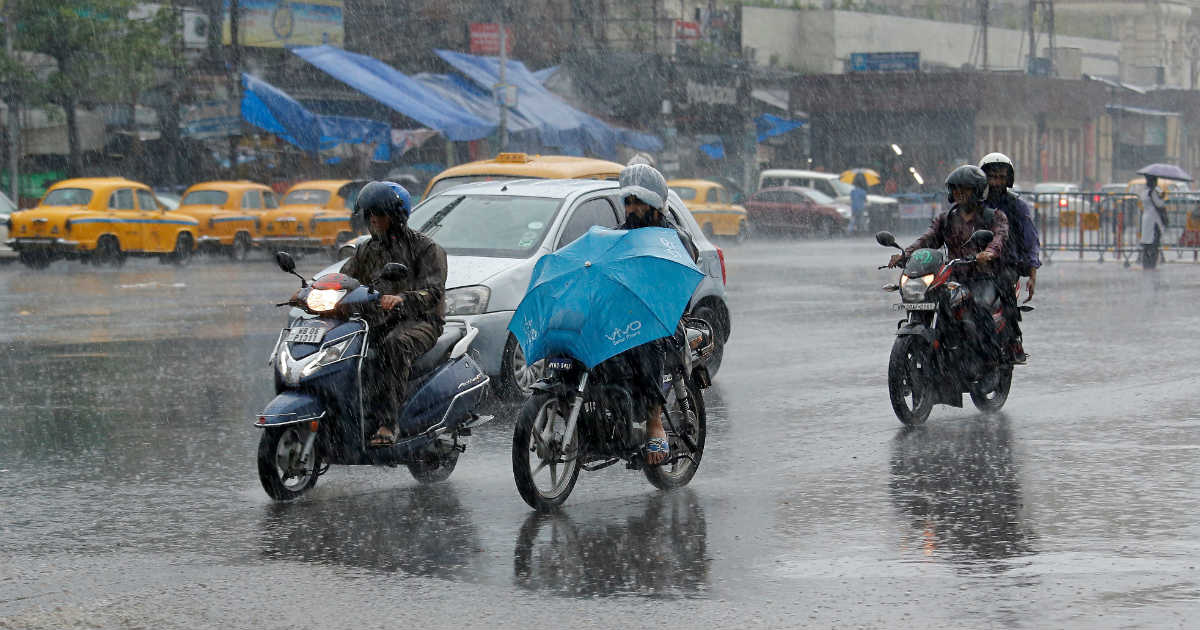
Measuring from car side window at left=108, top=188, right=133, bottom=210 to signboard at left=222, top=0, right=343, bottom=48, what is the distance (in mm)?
9764

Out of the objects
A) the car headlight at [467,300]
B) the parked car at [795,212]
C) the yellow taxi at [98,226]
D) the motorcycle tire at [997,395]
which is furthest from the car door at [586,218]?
the parked car at [795,212]

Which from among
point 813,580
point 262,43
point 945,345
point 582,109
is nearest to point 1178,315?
point 945,345

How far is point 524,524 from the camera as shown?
7605 millimetres

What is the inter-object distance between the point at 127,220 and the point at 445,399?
21483 millimetres

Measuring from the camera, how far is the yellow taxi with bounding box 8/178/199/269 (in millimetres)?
27500

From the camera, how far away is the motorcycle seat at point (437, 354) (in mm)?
8305

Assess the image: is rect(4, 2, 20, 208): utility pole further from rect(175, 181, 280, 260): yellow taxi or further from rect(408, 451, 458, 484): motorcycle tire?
rect(408, 451, 458, 484): motorcycle tire

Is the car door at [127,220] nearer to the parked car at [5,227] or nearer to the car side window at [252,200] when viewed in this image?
the parked car at [5,227]

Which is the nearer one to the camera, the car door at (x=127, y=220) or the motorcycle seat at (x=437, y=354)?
the motorcycle seat at (x=437, y=354)

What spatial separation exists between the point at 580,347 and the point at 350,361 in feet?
3.58

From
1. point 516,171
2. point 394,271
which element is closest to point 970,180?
point 394,271

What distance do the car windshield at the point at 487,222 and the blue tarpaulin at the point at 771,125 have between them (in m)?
41.4

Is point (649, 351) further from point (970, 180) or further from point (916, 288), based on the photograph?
point (970, 180)

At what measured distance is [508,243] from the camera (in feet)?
40.5
